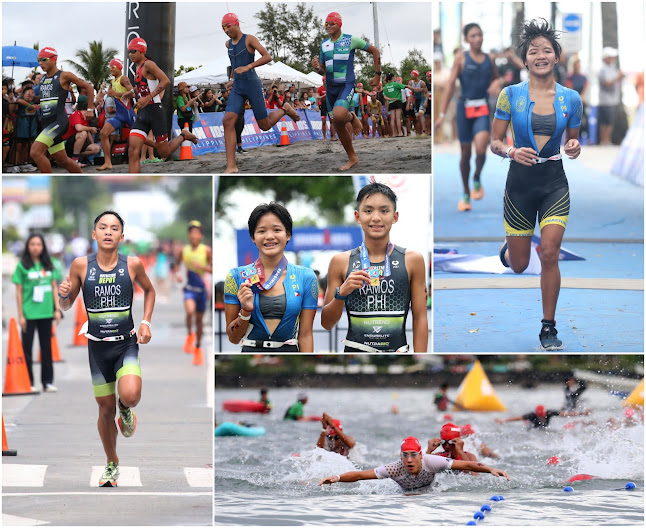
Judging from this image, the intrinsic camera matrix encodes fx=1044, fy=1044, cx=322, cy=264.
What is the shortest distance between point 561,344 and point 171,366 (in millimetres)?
7544

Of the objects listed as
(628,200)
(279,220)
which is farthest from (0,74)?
(628,200)

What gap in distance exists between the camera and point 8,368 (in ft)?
40.0

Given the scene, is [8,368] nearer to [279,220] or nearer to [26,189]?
[279,220]

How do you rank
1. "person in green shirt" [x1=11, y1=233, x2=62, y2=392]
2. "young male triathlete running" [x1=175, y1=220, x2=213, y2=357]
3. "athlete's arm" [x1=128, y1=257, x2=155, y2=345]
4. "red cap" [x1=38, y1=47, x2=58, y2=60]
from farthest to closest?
"young male triathlete running" [x1=175, y1=220, x2=213, y2=357] < "person in green shirt" [x1=11, y1=233, x2=62, y2=392] < "red cap" [x1=38, y1=47, x2=58, y2=60] < "athlete's arm" [x1=128, y1=257, x2=155, y2=345]

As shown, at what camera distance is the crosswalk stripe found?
7.80 m

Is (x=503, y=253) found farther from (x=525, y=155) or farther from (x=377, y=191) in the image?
(x=377, y=191)

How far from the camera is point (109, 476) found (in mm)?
7742

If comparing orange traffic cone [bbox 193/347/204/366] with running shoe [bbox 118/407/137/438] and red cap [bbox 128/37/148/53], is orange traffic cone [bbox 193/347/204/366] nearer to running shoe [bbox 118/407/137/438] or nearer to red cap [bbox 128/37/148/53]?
red cap [bbox 128/37/148/53]

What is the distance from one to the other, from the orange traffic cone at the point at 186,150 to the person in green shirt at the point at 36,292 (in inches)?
117

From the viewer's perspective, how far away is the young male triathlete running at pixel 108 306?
754cm

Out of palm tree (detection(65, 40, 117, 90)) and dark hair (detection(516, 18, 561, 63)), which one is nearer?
dark hair (detection(516, 18, 561, 63))

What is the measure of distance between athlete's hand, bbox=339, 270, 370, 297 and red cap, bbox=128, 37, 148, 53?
3527 mm

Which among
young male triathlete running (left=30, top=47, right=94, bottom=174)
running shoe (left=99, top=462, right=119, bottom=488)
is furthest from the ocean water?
young male triathlete running (left=30, top=47, right=94, bottom=174)

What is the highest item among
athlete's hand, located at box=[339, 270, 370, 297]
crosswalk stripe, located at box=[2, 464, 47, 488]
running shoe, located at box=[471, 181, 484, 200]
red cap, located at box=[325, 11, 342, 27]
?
red cap, located at box=[325, 11, 342, 27]
